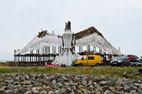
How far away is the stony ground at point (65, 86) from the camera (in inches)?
375

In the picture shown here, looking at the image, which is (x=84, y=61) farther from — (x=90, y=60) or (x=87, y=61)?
(x=90, y=60)

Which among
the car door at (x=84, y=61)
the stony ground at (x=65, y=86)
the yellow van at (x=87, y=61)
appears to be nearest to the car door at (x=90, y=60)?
the yellow van at (x=87, y=61)

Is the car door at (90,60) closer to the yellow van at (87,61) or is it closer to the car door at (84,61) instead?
the yellow van at (87,61)

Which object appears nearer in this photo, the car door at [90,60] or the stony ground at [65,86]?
the stony ground at [65,86]

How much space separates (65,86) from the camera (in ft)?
33.8

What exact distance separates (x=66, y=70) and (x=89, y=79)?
14.5ft

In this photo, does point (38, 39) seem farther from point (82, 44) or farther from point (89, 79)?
point (89, 79)

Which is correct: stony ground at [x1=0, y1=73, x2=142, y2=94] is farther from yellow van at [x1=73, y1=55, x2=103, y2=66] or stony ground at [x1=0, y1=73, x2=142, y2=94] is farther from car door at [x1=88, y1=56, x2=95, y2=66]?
car door at [x1=88, y1=56, x2=95, y2=66]

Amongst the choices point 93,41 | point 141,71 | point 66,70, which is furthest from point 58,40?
point 141,71

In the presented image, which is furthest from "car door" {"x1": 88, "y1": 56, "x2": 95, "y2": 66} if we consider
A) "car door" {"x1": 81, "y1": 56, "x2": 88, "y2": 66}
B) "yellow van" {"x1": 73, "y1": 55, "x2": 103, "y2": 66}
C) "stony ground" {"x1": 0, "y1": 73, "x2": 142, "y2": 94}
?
"stony ground" {"x1": 0, "y1": 73, "x2": 142, "y2": 94}

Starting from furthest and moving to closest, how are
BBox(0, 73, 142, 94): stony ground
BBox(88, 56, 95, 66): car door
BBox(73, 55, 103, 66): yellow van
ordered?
BBox(88, 56, 95, 66): car door < BBox(73, 55, 103, 66): yellow van < BBox(0, 73, 142, 94): stony ground

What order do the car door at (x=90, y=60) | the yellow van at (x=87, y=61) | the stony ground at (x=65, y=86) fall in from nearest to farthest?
the stony ground at (x=65, y=86)
the yellow van at (x=87, y=61)
the car door at (x=90, y=60)

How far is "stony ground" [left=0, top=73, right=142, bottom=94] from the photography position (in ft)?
31.3

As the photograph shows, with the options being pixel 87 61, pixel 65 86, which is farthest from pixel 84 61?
pixel 65 86
